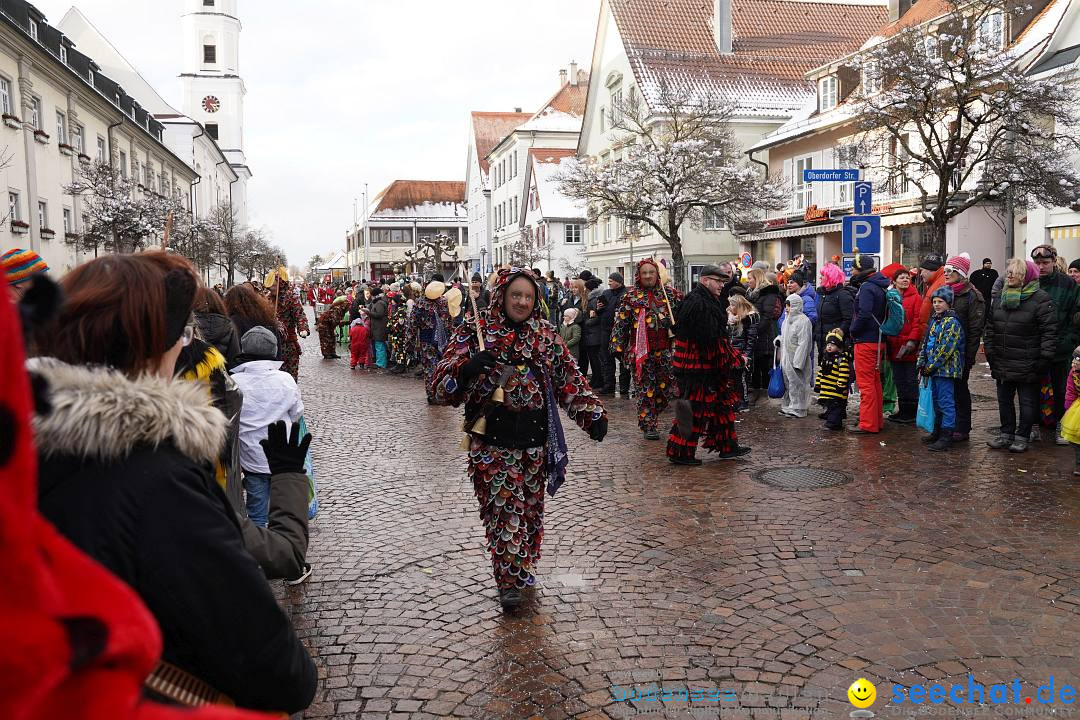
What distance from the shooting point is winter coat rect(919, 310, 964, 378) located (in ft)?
29.7

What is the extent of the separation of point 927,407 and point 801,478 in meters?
2.27

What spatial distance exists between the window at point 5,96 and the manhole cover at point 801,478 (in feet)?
75.9

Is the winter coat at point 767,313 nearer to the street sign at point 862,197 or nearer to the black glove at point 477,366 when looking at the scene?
the street sign at point 862,197

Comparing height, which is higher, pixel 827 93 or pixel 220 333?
pixel 827 93

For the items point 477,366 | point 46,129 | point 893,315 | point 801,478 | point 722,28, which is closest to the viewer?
point 477,366

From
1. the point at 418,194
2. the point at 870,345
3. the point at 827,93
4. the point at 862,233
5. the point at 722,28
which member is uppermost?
the point at 418,194

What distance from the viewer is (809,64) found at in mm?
41656

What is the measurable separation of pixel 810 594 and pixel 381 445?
645 cm

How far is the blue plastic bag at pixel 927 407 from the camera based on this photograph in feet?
30.5

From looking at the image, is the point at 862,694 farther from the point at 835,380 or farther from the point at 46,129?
the point at 46,129

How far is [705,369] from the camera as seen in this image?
870 centimetres

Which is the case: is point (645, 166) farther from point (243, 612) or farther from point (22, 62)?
point (243, 612)

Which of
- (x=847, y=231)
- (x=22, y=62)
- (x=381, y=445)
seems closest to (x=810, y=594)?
(x=381, y=445)

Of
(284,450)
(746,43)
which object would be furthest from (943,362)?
(746,43)
